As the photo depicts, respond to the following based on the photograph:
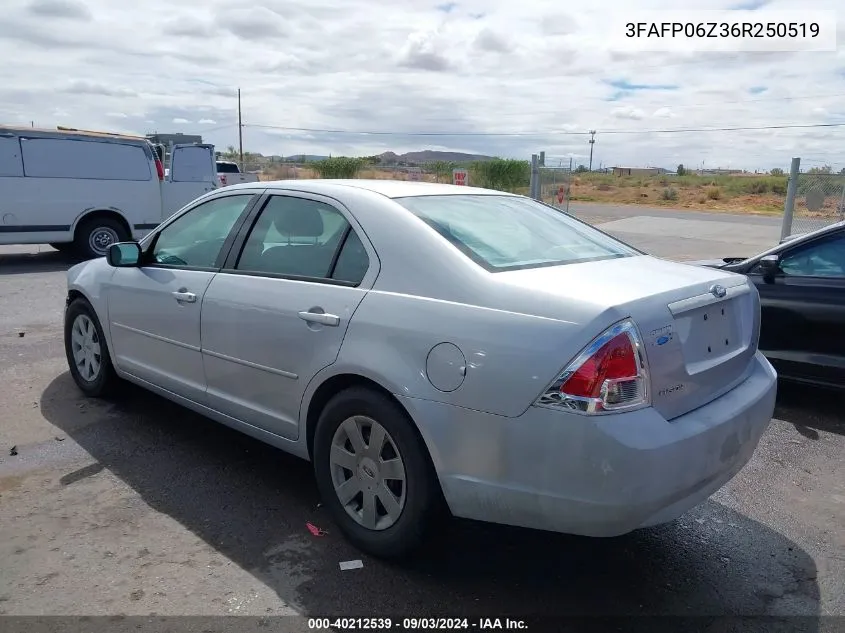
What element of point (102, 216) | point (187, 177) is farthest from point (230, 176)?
point (102, 216)

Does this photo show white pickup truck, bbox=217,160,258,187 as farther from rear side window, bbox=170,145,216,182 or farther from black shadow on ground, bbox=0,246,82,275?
black shadow on ground, bbox=0,246,82,275

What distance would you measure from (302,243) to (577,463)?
5.97ft

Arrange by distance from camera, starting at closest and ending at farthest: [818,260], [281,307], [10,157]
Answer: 1. [281,307]
2. [818,260]
3. [10,157]

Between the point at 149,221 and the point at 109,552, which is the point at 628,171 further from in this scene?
the point at 109,552

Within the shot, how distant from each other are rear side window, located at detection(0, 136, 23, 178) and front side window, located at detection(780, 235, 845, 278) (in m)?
11.2

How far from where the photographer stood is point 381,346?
118 inches

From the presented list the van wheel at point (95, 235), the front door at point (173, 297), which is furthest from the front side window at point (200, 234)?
the van wheel at point (95, 235)

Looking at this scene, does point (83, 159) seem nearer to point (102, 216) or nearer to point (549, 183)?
point (102, 216)

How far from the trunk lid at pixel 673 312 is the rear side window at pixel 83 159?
11.2m

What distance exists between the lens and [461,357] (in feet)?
9.02

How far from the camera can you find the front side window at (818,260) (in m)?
5.23

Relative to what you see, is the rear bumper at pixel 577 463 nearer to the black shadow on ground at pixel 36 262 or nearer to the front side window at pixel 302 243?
→ the front side window at pixel 302 243

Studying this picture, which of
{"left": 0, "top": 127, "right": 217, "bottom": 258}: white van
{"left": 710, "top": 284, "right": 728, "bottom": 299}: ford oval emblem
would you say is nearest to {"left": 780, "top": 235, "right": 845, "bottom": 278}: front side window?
{"left": 710, "top": 284, "right": 728, "bottom": 299}: ford oval emblem

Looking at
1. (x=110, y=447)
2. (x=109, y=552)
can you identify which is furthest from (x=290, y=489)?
(x=110, y=447)
